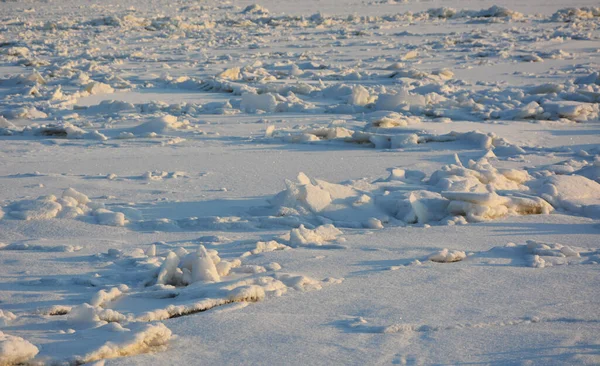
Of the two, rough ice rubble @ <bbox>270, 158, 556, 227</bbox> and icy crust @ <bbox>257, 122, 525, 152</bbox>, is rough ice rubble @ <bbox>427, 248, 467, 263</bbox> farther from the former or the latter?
icy crust @ <bbox>257, 122, 525, 152</bbox>

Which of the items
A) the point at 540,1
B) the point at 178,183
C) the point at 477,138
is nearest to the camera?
the point at 178,183

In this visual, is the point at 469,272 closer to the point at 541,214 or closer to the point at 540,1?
the point at 541,214

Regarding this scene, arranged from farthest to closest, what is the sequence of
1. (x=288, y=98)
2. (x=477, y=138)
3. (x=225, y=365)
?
(x=288, y=98)
(x=477, y=138)
(x=225, y=365)

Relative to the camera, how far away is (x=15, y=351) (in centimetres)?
195

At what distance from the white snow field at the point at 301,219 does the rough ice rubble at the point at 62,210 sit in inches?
0.5

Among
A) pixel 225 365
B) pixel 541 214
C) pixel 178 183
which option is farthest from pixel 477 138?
pixel 225 365

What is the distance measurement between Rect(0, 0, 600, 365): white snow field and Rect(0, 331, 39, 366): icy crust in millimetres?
10

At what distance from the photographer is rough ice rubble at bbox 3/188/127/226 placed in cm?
358

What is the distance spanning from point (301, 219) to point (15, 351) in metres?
1.86

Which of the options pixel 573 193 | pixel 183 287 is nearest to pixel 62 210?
pixel 183 287

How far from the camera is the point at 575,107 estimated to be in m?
6.52

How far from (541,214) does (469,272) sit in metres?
1.09

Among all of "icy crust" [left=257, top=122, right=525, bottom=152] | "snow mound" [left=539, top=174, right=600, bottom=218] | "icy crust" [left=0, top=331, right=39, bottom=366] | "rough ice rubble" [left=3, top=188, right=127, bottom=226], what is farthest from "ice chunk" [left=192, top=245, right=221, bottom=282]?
"icy crust" [left=257, top=122, right=525, bottom=152]

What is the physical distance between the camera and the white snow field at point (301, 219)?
86.9 inches
